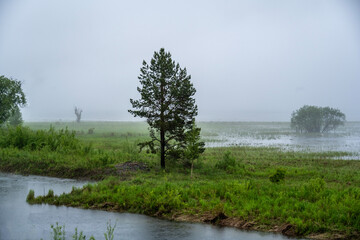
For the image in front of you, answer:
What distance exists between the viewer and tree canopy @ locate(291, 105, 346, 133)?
75688mm

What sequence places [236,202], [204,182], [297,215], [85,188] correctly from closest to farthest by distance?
[297,215]
[236,202]
[85,188]
[204,182]

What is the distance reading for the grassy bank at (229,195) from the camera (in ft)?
43.7

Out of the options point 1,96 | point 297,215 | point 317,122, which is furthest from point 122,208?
point 317,122

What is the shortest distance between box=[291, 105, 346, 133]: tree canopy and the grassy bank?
52.3 metres

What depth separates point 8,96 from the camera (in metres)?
47.6

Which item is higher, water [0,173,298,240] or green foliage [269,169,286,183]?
green foliage [269,169,286,183]

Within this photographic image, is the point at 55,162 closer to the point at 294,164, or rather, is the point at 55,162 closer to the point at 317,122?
the point at 294,164

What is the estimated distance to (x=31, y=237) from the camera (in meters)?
12.4

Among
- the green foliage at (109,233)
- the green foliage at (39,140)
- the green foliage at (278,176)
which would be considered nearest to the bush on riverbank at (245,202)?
the green foliage at (278,176)

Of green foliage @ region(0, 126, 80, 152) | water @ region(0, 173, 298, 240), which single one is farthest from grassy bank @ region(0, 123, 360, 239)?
green foliage @ region(0, 126, 80, 152)

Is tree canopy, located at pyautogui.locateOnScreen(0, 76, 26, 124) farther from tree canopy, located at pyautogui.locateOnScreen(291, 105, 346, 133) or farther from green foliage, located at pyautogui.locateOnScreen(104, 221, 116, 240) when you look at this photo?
tree canopy, located at pyautogui.locateOnScreen(291, 105, 346, 133)

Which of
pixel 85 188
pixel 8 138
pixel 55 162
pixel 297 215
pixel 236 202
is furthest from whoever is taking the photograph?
pixel 8 138

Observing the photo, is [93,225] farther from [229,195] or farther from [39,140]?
[39,140]

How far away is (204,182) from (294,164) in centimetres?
1129
